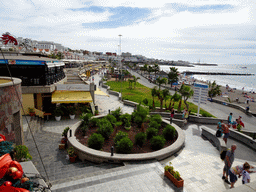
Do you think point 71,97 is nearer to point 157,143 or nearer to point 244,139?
point 157,143

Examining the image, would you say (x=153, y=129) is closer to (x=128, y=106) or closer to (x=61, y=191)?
(x=61, y=191)

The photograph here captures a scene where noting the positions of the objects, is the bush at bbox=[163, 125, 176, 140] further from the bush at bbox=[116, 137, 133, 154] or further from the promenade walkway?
the bush at bbox=[116, 137, 133, 154]

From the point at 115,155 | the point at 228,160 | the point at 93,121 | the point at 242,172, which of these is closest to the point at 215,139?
the point at 228,160

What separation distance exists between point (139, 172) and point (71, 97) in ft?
37.3

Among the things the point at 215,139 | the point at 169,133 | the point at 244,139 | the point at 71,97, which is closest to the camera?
the point at 169,133

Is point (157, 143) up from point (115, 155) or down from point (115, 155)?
up

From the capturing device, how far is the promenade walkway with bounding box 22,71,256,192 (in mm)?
6820

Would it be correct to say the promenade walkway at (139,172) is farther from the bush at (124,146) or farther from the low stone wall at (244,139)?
the bush at (124,146)

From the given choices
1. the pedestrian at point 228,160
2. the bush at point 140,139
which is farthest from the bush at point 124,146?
the pedestrian at point 228,160

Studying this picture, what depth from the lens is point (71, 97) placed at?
54.2 feet

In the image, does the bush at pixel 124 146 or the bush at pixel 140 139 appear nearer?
the bush at pixel 124 146

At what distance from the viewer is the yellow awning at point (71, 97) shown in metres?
15.8

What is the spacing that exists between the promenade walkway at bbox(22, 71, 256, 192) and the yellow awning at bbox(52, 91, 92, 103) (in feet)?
17.1

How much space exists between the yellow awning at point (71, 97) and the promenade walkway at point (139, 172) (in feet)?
17.1
